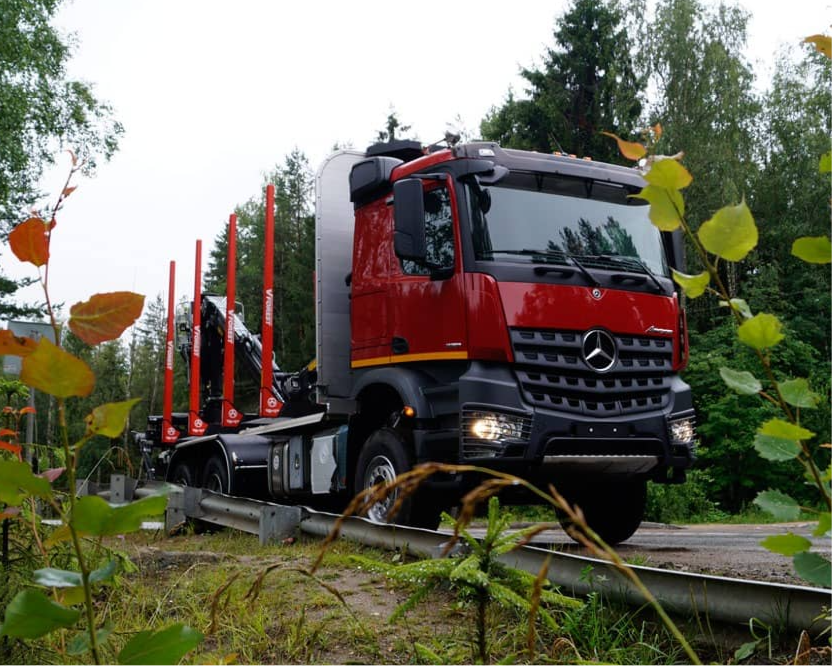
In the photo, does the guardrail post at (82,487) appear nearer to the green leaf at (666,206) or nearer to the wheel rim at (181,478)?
the green leaf at (666,206)

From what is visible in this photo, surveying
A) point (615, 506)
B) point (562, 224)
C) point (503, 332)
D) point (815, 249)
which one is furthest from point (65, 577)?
point (615, 506)

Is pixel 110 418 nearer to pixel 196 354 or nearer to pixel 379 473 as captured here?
pixel 379 473

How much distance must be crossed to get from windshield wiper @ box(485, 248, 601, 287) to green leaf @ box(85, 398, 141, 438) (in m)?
5.90

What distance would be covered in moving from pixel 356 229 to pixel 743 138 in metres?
30.0

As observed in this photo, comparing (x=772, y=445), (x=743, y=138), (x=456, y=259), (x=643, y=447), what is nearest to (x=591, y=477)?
(x=643, y=447)

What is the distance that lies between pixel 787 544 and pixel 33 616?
75cm

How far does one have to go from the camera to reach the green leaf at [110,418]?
34.6 inches

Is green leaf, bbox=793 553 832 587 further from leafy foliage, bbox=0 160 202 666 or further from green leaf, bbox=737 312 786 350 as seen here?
leafy foliage, bbox=0 160 202 666

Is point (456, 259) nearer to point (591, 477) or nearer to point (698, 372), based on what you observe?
point (591, 477)

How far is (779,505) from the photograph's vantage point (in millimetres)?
988

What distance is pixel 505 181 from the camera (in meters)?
7.02

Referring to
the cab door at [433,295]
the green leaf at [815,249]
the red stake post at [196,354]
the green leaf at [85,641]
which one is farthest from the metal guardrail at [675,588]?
the red stake post at [196,354]

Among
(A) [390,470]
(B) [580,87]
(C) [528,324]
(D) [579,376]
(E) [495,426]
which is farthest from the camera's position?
(B) [580,87]

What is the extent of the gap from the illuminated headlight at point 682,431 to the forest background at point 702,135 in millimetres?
10352
